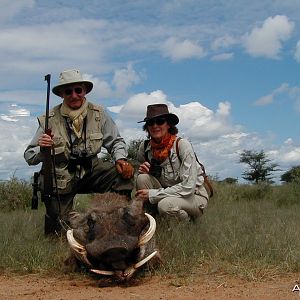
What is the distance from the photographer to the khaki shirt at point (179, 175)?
6.42 metres

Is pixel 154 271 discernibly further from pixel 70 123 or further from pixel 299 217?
pixel 299 217

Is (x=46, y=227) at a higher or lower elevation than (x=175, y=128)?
lower

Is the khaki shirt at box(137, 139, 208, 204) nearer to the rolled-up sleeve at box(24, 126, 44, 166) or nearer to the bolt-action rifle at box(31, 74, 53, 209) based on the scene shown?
the bolt-action rifle at box(31, 74, 53, 209)

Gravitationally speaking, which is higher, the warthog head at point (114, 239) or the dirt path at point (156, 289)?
the warthog head at point (114, 239)

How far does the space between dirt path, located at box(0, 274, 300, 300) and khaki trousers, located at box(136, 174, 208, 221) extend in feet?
5.16

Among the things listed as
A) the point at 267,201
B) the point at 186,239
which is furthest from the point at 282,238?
the point at 267,201

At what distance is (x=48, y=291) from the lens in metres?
4.63

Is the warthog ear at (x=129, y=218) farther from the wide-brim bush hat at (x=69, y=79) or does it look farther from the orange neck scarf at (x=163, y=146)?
the wide-brim bush hat at (x=69, y=79)

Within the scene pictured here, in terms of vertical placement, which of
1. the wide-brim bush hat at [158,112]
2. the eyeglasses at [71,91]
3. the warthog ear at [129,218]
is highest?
the eyeglasses at [71,91]

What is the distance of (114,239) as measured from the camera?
4352mm

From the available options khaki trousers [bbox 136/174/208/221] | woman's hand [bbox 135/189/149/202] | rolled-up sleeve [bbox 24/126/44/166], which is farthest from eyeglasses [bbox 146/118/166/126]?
rolled-up sleeve [bbox 24/126/44/166]

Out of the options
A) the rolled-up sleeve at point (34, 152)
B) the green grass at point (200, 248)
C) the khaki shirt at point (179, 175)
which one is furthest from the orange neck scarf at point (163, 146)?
the rolled-up sleeve at point (34, 152)

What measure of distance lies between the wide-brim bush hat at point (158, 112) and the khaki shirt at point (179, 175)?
0.98 ft

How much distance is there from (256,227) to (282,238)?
49.8 inches
